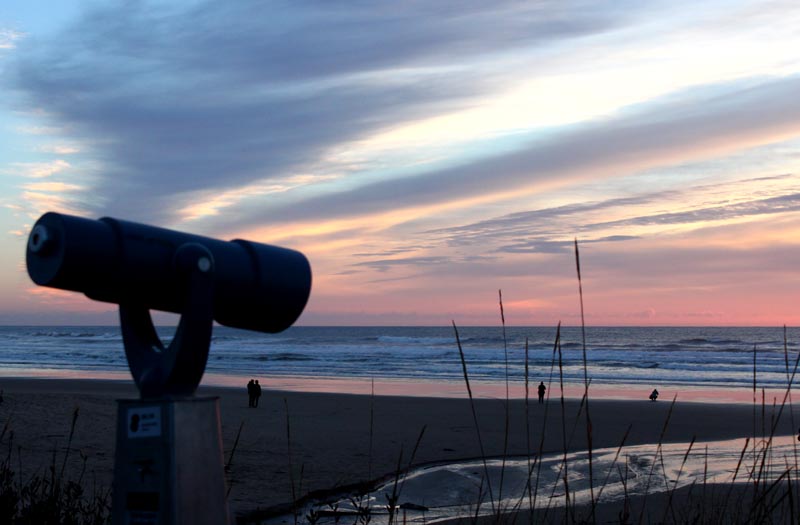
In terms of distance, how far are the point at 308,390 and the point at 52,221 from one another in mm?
23537

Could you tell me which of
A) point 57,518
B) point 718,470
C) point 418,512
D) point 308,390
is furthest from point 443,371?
point 57,518

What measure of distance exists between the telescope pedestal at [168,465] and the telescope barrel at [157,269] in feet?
0.71

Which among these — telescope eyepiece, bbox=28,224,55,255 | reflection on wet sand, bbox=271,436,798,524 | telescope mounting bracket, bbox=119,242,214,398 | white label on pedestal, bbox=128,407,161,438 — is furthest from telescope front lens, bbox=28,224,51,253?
reflection on wet sand, bbox=271,436,798,524

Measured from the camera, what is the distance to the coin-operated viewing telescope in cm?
135

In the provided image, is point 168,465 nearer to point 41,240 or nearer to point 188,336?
point 188,336

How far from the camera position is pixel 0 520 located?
10.3 feet

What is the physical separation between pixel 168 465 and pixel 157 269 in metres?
0.36

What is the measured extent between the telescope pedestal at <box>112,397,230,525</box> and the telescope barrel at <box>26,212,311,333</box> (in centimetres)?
22

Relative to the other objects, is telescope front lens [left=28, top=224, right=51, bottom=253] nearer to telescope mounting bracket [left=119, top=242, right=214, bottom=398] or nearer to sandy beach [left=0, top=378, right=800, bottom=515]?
telescope mounting bracket [left=119, top=242, right=214, bottom=398]

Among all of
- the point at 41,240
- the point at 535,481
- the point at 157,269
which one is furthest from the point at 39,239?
the point at 535,481

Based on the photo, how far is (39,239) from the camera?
1363 millimetres

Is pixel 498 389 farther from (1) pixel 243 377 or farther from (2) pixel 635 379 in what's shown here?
(1) pixel 243 377

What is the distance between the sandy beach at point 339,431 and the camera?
8.06m

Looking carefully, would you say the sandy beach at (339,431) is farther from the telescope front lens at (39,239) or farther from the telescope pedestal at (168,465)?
the telescope front lens at (39,239)
